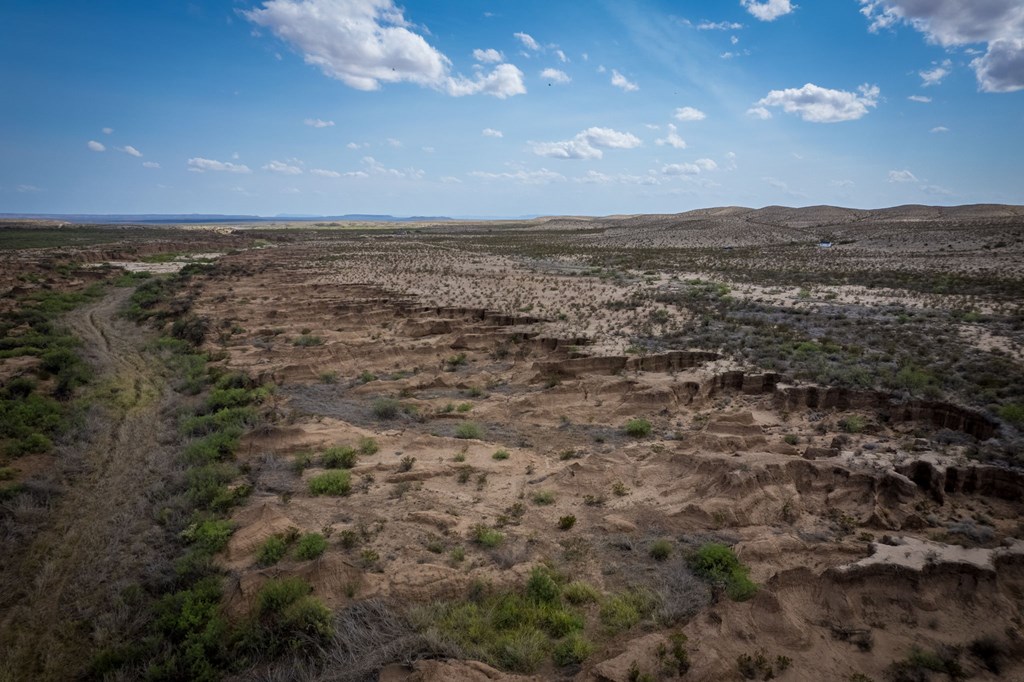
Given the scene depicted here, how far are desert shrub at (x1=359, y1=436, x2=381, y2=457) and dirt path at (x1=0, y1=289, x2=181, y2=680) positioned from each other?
12.7ft

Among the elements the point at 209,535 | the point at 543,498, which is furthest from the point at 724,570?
the point at 209,535

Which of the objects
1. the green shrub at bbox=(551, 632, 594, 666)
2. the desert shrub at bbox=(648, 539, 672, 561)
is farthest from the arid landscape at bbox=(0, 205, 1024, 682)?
the desert shrub at bbox=(648, 539, 672, 561)

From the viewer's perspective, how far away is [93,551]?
8719 millimetres

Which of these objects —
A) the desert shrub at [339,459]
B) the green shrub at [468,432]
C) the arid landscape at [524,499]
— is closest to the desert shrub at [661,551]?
the arid landscape at [524,499]

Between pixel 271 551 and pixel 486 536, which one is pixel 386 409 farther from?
pixel 486 536

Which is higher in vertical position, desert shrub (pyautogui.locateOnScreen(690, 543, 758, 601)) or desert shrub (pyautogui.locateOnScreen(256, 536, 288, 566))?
desert shrub (pyautogui.locateOnScreen(690, 543, 758, 601))

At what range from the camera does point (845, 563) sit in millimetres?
7426

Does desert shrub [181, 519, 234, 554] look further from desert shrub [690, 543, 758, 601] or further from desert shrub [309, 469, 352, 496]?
desert shrub [690, 543, 758, 601]

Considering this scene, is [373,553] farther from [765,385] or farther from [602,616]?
[765,385]

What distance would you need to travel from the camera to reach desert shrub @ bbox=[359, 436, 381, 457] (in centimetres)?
1188

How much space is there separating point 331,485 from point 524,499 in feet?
12.4

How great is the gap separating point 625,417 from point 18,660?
38.9 ft

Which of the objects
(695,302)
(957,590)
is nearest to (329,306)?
(695,302)

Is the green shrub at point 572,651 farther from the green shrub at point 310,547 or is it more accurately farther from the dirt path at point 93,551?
the dirt path at point 93,551
